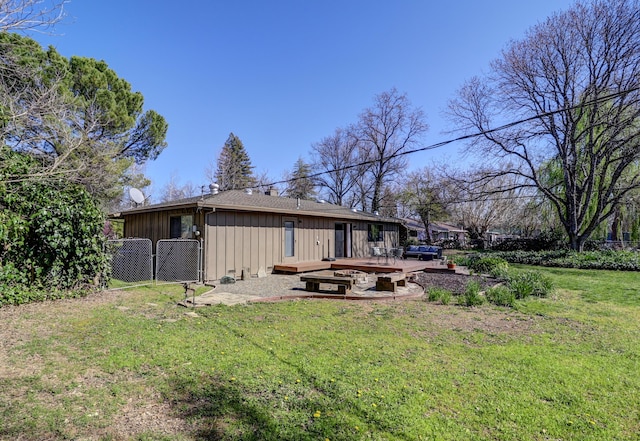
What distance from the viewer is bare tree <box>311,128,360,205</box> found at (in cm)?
3459

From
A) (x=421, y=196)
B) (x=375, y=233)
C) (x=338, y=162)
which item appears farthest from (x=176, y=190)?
(x=421, y=196)

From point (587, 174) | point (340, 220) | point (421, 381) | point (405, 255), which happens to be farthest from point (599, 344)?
point (587, 174)

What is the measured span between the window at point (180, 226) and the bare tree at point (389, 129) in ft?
72.1

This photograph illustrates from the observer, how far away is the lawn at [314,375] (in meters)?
2.53

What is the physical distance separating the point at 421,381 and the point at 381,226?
16.4 m

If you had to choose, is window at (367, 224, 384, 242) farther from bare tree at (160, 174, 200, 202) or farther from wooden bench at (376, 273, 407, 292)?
bare tree at (160, 174, 200, 202)

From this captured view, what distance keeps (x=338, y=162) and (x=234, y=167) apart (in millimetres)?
11495

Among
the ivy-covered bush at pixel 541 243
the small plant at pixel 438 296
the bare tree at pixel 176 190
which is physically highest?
the bare tree at pixel 176 190

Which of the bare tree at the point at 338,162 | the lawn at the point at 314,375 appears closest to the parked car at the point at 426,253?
the lawn at the point at 314,375

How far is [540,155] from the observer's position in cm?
1992

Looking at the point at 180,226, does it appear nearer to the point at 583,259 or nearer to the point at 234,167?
the point at 583,259

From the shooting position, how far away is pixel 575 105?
648 inches

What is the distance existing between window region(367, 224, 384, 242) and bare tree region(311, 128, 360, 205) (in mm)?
15621

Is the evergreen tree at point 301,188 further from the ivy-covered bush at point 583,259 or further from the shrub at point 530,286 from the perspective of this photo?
the shrub at point 530,286
